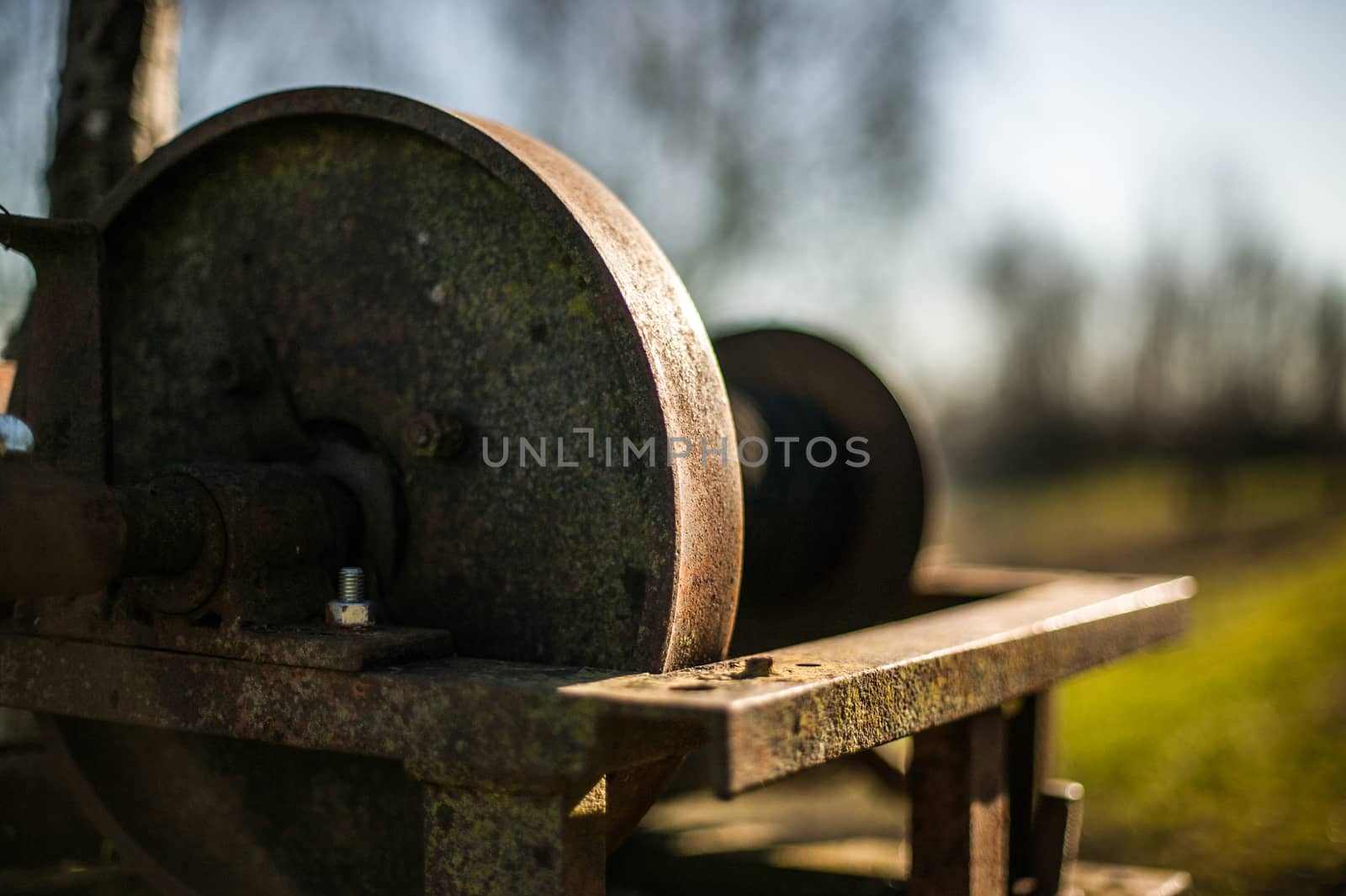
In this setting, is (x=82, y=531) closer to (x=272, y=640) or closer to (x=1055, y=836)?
(x=272, y=640)

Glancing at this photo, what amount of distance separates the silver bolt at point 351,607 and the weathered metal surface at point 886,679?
1.56 ft

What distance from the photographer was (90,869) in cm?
276

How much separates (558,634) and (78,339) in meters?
1.01

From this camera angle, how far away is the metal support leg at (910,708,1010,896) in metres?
2.56

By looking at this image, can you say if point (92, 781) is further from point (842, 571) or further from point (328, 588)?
point (842, 571)

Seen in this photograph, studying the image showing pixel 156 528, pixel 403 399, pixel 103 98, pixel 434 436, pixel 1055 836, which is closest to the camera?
pixel 156 528

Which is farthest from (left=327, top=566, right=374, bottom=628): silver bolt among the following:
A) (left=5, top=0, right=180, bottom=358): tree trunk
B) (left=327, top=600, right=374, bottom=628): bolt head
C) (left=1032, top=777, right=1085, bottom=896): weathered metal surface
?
(left=1032, top=777, right=1085, bottom=896): weathered metal surface

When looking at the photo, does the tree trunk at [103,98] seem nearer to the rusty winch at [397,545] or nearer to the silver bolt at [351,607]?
the rusty winch at [397,545]

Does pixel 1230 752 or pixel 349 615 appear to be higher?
pixel 349 615

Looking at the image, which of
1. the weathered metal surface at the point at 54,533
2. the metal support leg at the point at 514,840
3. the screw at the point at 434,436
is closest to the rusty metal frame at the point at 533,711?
the metal support leg at the point at 514,840

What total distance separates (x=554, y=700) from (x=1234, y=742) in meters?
5.91

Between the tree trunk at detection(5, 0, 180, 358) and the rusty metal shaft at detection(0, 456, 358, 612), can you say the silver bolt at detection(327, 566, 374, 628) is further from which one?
the tree trunk at detection(5, 0, 180, 358)

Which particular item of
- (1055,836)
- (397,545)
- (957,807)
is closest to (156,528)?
(397,545)

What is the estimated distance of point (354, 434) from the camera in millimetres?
2373
